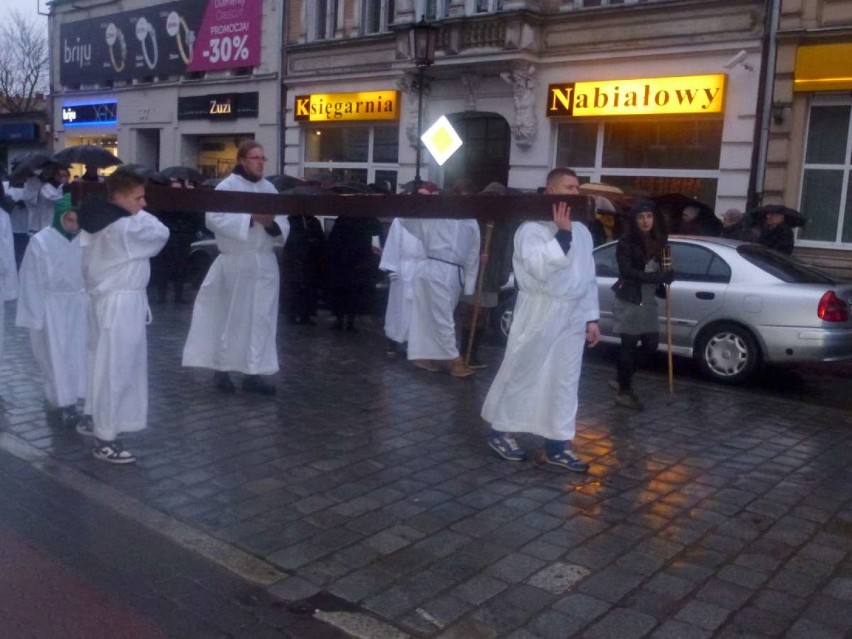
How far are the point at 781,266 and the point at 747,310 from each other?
701 mm

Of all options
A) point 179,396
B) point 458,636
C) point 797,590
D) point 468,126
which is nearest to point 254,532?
point 458,636

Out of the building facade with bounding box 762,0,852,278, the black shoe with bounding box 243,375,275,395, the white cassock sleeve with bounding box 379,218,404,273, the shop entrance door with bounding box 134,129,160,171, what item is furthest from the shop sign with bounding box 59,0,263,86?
the black shoe with bounding box 243,375,275,395

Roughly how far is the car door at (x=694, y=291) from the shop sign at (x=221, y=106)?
1757cm

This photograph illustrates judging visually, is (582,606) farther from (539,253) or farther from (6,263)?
(6,263)

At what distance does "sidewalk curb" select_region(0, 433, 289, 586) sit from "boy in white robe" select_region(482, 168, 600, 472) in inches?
87.3

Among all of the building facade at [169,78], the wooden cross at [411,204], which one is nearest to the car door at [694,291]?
the wooden cross at [411,204]

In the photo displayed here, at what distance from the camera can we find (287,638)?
408 cm

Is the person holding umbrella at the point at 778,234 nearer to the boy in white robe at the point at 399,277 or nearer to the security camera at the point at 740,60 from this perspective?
the security camera at the point at 740,60

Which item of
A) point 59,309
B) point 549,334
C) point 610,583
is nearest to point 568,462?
point 549,334

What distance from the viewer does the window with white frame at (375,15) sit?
22.2 metres

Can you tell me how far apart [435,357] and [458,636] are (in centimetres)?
563

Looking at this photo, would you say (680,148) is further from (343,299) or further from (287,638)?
(287,638)

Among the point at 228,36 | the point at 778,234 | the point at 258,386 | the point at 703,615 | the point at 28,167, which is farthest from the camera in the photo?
the point at 228,36

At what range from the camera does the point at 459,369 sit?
31.7 ft
